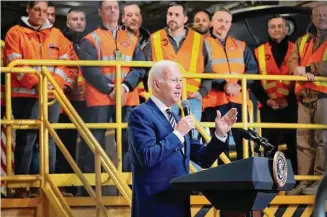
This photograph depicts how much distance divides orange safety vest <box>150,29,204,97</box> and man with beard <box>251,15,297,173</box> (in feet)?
2.02

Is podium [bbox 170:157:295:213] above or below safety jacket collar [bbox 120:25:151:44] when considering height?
below

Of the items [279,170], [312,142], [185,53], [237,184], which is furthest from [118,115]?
[237,184]

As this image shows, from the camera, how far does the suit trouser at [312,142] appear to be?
22.0ft

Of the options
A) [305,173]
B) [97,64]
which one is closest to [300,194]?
[305,173]

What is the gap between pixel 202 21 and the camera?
752cm

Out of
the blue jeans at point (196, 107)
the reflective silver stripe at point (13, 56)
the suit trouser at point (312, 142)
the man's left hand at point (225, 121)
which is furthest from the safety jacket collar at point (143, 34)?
the man's left hand at point (225, 121)

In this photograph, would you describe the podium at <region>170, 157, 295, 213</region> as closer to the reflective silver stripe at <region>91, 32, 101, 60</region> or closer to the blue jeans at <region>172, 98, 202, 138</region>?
the blue jeans at <region>172, 98, 202, 138</region>

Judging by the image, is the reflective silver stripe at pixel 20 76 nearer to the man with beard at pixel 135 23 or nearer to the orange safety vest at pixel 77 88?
the orange safety vest at pixel 77 88

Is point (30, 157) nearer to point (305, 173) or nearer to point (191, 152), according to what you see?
point (305, 173)

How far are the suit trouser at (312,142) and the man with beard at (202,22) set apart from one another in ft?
3.85

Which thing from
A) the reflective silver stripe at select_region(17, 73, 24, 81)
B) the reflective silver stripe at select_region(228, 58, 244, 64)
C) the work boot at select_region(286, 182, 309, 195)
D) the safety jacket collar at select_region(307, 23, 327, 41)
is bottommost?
the work boot at select_region(286, 182, 309, 195)

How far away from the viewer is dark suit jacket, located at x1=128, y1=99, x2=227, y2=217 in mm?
3641

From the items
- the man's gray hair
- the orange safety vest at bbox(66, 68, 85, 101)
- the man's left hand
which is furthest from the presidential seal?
the orange safety vest at bbox(66, 68, 85, 101)

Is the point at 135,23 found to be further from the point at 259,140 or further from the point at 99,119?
the point at 259,140
